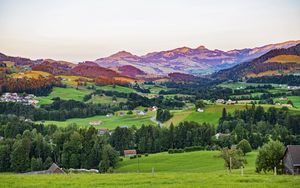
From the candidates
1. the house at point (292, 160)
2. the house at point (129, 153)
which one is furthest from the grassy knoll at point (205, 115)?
the house at point (292, 160)

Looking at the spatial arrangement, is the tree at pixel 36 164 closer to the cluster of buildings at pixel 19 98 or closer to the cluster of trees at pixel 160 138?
the cluster of trees at pixel 160 138

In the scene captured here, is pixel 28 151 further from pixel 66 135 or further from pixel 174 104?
pixel 174 104

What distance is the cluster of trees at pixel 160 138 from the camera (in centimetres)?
10125

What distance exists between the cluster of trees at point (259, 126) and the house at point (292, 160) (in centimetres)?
5132

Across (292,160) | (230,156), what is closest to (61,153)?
(230,156)

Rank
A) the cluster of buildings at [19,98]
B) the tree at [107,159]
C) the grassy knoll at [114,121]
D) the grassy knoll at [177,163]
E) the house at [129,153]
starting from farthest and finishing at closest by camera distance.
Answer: the cluster of buildings at [19,98]
the grassy knoll at [114,121]
the house at [129,153]
the tree at [107,159]
the grassy knoll at [177,163]

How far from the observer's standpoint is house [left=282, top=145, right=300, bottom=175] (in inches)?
1722

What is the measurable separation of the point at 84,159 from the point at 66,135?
26.5 ft

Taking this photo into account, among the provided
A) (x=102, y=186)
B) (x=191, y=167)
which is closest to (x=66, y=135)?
(x=191, y=167)

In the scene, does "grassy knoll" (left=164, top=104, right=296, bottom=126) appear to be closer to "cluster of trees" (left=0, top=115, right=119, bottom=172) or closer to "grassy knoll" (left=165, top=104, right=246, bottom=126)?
"grassy knoll" (left=165, top=104, right=246, bottom=126)

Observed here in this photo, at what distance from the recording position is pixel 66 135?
283 ft

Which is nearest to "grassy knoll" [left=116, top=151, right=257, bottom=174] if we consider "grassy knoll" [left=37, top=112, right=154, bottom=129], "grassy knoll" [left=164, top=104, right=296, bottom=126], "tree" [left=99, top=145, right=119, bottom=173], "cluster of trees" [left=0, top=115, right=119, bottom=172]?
"tree" [left=99, top=145, right=119, bottom=173]

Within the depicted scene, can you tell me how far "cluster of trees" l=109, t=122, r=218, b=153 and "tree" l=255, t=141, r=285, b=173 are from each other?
179 ft

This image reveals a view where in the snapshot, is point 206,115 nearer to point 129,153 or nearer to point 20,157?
point 129,153
